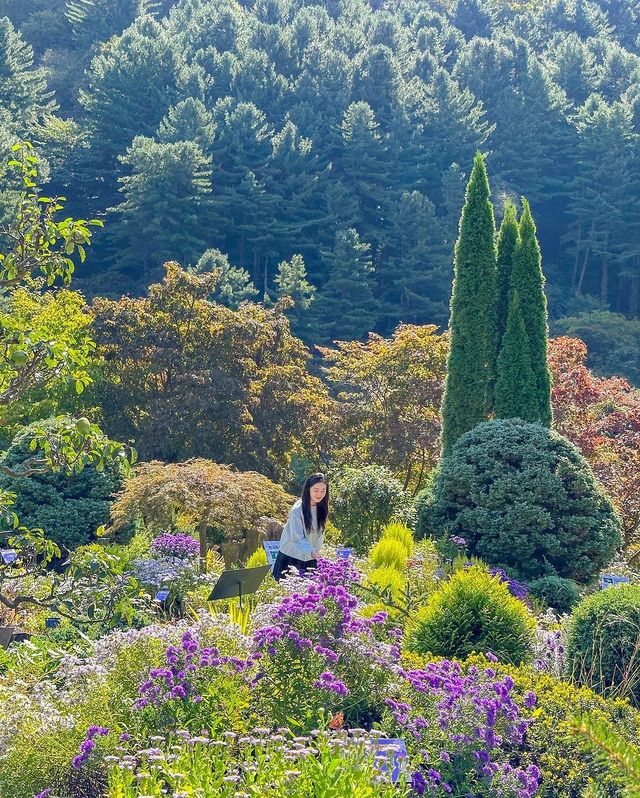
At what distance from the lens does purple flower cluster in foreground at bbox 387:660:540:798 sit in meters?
4.72

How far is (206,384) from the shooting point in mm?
16344

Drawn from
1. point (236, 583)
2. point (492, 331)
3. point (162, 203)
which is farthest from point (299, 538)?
point (162, 203)

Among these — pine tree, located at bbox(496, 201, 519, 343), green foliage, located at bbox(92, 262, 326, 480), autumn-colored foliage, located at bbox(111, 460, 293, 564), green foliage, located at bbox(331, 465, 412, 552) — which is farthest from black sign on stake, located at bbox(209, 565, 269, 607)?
green foliage, located at bbox(92, 262, 326, 480)

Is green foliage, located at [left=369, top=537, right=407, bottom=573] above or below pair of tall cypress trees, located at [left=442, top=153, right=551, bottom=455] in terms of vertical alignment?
below

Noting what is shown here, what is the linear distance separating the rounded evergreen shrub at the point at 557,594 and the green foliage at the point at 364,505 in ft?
8.02

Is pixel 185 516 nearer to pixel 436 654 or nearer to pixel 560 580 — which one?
pixel 560 580

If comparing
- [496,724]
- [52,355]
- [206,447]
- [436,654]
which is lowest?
[206,447]

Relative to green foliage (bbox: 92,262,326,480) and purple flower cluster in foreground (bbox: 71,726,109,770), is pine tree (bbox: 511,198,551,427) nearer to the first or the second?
green foliage (bbox: 92,262,326,480)

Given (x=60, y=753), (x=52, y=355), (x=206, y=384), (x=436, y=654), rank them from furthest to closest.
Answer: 1. (x=206, y=384)
2. (x=436, y=654)
3. (x=60, y=753)
4. (x=52, y=355)

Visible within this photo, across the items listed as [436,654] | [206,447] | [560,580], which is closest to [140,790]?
[436,654]

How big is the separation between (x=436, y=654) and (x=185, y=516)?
522 cm

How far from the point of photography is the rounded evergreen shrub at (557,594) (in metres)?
10.0

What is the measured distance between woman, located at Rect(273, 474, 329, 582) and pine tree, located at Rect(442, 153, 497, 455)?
16.7ft

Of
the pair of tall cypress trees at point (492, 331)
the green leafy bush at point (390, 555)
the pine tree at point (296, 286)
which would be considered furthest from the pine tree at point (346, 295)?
the green leafy bush at point (390, 555)
